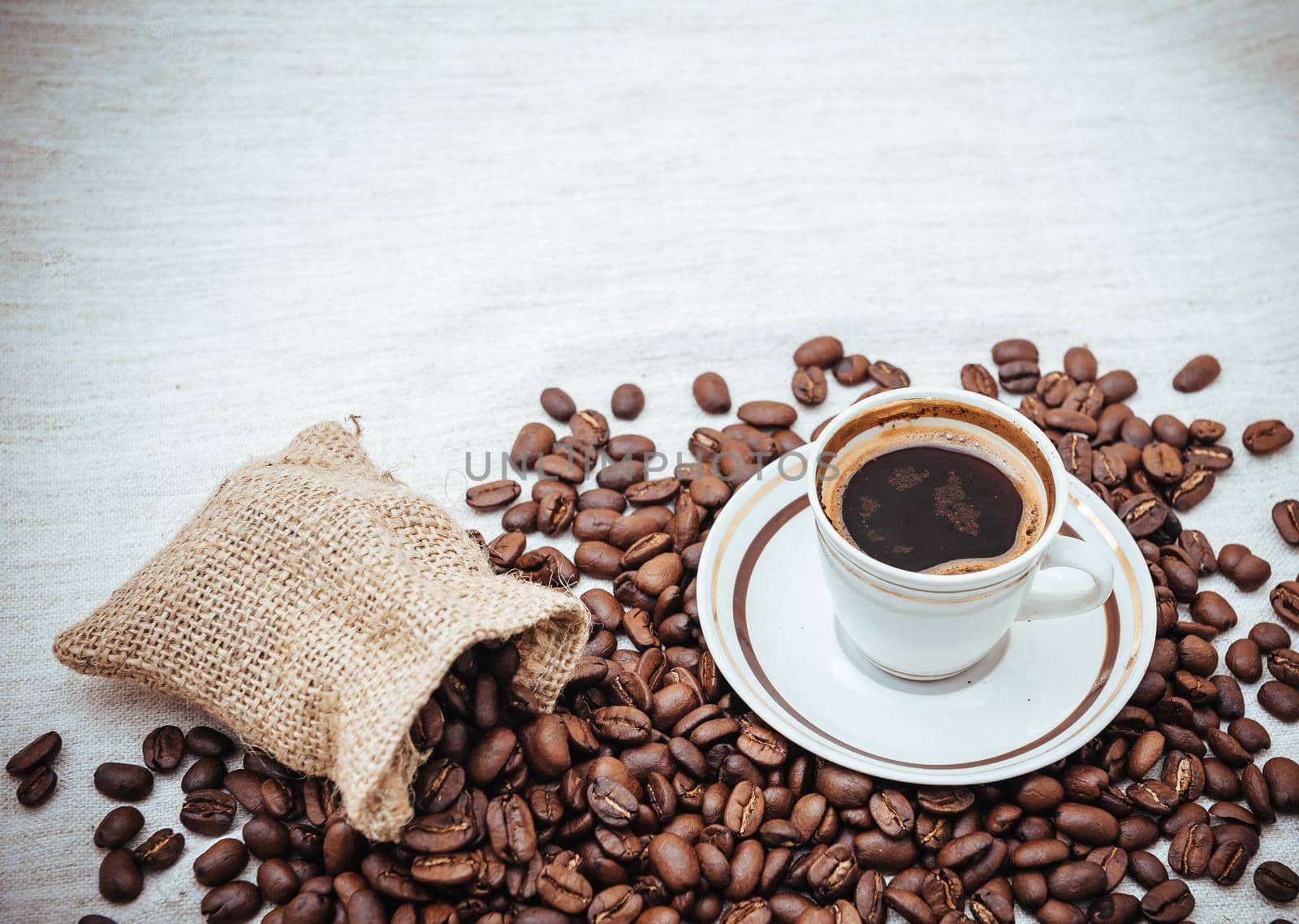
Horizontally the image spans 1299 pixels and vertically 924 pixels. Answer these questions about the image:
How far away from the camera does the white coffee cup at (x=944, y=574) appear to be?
46.3 inches

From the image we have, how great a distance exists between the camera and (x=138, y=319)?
204 cm

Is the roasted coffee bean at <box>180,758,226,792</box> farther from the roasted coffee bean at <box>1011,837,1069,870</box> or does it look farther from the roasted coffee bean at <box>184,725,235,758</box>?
A: the roasted coffee bean at <box>1011,837,1069,870</box>

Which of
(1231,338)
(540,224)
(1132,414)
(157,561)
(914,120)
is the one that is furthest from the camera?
(914,120)

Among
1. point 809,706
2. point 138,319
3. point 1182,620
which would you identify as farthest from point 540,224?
point 1182,620

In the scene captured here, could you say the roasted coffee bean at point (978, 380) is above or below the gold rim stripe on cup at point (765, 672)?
above

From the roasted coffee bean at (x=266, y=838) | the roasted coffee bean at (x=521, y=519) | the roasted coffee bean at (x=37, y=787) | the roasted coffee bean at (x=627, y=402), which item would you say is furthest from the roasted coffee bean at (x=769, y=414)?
the roasted coffee bean at (x=37, y=787)

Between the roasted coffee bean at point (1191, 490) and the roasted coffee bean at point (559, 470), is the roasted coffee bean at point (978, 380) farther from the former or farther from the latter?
the roasted coffee bean at point (559, 470)

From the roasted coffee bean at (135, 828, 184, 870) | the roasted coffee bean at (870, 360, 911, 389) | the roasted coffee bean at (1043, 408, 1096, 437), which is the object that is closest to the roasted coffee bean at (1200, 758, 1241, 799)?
the roasted coffee bean at (1043, 408, 1096, 437)

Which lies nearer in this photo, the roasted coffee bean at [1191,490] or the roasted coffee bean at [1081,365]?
the roasted coffee bean at [1191,490]

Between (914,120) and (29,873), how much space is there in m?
2.24

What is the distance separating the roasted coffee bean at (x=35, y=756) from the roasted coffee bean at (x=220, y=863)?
0.30 m

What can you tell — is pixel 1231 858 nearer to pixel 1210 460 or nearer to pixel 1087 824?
pixel 1087 824

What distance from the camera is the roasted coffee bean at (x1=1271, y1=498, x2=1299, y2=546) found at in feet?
5.57

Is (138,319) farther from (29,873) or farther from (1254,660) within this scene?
(1254,660)
